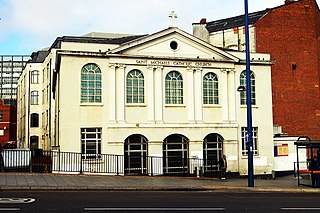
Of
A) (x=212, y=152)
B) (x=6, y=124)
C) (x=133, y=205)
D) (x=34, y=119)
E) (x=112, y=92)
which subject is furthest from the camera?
(x=6, y=124)

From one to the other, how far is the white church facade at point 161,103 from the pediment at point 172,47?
0.06 meters

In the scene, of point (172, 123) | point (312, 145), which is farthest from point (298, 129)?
point (312, 145)

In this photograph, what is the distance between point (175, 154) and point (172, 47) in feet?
21.8

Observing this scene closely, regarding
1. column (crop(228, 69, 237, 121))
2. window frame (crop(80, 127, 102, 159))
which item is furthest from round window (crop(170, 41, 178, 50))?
window frame (crop(80, 127, 102, 159))

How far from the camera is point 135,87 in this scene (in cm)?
2744

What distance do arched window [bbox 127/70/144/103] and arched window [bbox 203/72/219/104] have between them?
415cm

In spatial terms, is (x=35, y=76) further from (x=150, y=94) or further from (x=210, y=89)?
(x=210, y=89)

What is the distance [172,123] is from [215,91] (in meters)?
3.68

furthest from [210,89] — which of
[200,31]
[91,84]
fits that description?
[200,31]

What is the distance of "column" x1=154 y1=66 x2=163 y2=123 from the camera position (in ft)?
90.4

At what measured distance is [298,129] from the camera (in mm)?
39312

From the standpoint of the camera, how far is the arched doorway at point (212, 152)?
93.6 feet

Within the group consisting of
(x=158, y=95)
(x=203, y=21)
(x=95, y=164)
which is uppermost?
(x=203, y=21)

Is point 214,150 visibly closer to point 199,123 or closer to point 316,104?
point 199,123
